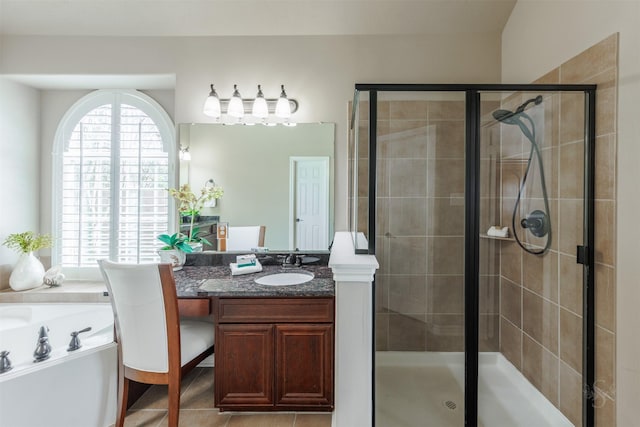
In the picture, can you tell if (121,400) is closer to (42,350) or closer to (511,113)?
(42,350)

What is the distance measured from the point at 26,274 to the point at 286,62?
8.72ft

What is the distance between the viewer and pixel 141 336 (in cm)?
152

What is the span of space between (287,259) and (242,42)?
5.69 ft

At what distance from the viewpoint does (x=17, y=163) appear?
2.48 m

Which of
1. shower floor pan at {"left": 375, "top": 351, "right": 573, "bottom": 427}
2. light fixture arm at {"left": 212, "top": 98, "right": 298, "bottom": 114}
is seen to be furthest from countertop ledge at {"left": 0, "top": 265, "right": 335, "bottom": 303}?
light fixture arm at {"left": 212, "top": 98, "right": 298, "bottom": 114}

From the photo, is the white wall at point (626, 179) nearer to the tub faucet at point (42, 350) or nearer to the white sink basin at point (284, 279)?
the white sink basin at point (284, 279)

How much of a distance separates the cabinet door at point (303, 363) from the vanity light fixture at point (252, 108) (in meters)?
1.53

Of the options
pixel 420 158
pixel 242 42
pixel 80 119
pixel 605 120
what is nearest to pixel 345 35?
pixel 242 42

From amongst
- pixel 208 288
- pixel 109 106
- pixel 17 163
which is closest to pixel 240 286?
pixel 208 288

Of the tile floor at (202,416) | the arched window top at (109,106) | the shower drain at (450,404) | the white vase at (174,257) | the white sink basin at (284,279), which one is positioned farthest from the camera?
the arched window top at (109,106)

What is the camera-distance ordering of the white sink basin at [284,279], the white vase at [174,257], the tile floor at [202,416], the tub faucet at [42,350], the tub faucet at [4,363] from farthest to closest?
1. the white vase at [174,257]
2. the white sink basin at [284,279]
3. the tile floor at [202,416]
4. the tub faucet at [42,350]
5. the tub faucet at [4,363]

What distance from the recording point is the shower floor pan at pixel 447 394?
5.05 feet

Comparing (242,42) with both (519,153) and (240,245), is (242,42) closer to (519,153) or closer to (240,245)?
(240,245)

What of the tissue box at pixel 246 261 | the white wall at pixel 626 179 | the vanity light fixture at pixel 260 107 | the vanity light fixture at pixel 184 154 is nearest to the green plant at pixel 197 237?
the tissue box at pixel 246 261
